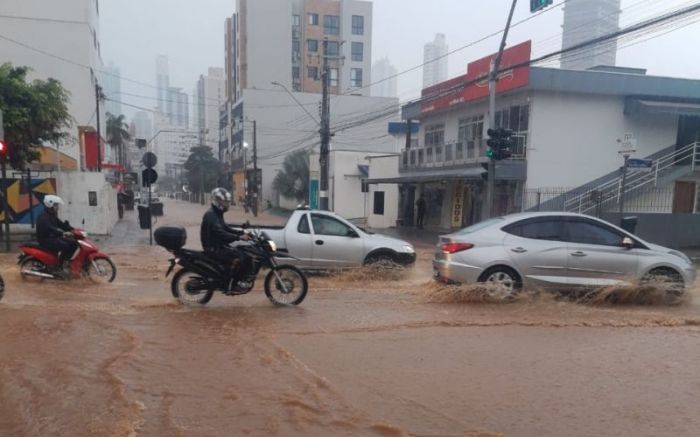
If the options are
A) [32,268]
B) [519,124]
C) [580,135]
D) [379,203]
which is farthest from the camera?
[379,203]

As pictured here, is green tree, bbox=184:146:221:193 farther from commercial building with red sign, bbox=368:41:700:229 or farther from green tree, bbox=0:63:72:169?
green tree, bbox=0:63:72:169

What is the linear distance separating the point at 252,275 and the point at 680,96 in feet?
69.2

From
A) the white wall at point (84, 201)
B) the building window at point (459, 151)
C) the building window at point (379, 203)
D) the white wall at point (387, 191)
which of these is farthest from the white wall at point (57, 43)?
the building window at point (459, 151)

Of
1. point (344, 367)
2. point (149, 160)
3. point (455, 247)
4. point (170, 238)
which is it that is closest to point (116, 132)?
point (149, 160)

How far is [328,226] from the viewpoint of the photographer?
35.0ft

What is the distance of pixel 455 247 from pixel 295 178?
35.9m

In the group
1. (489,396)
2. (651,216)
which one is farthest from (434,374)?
(651,216)

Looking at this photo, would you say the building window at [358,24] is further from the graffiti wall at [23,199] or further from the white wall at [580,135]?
the graffiti wall at [23,199]

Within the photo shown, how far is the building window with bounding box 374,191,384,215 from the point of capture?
1212 inches

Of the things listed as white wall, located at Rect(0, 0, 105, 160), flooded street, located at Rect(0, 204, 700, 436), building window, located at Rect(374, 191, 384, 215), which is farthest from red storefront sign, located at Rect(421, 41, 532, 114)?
white wall, located at Rect(0, 0, 105, 160)

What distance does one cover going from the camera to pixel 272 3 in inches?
2795

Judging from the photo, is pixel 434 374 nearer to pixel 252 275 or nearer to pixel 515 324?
pixel 515 324

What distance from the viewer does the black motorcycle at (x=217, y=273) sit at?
7.29m

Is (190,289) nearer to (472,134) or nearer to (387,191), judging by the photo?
(472,134)
